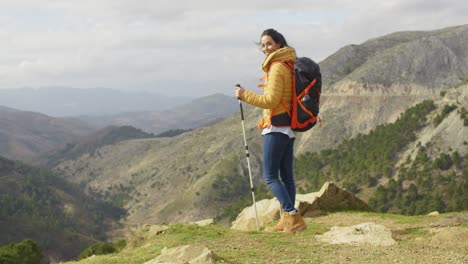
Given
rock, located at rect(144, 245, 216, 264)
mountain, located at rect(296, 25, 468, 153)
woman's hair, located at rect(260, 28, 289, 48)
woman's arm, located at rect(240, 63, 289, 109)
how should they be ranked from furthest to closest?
1. mountain, located at rect(296, 25, 468, 153)
2. woman's hair, located at rect(260, 28, 289, 48)
3. woman's arm, located at rect(240, 63, 289, 109)
4. rock, located at rect(144, 245, 216, 264)

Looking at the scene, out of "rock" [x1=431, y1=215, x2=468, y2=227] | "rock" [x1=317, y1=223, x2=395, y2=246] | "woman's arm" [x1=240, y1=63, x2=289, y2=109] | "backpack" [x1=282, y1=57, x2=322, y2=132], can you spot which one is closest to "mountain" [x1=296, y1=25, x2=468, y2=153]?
"rock" [x1=431, y1=215, x2=468, y2=227]

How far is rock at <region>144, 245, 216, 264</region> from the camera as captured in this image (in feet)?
22.8

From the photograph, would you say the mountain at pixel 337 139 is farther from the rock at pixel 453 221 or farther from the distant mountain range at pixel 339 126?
the rock at pixel 453 221

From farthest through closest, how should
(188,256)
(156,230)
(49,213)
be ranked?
(49,213) → (156,230) → (188,256)

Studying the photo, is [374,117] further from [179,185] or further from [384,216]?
[384,216]

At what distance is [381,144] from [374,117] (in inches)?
1062

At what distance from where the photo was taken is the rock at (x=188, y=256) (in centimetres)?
695

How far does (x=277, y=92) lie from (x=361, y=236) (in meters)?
3.44

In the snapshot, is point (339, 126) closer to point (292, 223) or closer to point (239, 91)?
point (292, 223)

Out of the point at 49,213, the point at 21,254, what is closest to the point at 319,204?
the point at 21,254

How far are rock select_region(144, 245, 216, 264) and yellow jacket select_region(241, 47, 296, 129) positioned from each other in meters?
2.87

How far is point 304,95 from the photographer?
848 cm

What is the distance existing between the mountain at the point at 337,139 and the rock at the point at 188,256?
101 m

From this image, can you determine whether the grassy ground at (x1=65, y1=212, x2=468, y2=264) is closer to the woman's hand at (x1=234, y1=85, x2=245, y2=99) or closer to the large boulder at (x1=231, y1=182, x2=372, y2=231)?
the woman's hand at (x1=234, y1=85, x2=245, y2=99)
